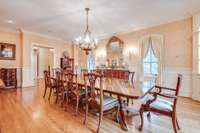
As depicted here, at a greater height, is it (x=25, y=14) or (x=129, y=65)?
(x=25, y=14)

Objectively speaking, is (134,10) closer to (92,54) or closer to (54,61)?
(92,54)

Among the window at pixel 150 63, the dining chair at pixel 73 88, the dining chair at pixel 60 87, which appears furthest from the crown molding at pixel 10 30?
the window at pixel 150 63

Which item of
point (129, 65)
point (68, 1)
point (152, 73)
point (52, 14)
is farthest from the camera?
point (129, 65)

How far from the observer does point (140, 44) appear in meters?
5.63

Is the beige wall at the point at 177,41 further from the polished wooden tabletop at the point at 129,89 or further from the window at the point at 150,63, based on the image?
the polished wooden tabletop at the point at 129,89

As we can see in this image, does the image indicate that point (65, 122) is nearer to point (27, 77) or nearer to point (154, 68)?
point (154, 68)

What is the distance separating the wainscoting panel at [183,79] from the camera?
4316mm

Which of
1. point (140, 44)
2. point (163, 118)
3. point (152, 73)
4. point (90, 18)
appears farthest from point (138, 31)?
point (163, 118)

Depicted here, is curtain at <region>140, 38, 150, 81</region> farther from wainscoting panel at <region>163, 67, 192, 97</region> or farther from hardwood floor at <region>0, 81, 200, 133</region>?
hardwood floor at <region>0, 81, 200, 133</region>

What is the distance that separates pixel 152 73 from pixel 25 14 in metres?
5.21

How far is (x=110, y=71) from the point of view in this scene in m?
→ 6.37

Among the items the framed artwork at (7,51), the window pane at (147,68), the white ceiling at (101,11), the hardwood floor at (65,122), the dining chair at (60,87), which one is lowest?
the hardwood floor at (65,122)

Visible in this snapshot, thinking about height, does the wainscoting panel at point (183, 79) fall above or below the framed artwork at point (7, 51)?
below

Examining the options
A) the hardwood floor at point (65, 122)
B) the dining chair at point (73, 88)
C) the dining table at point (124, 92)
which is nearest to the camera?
the dining table at point (124, 92)
